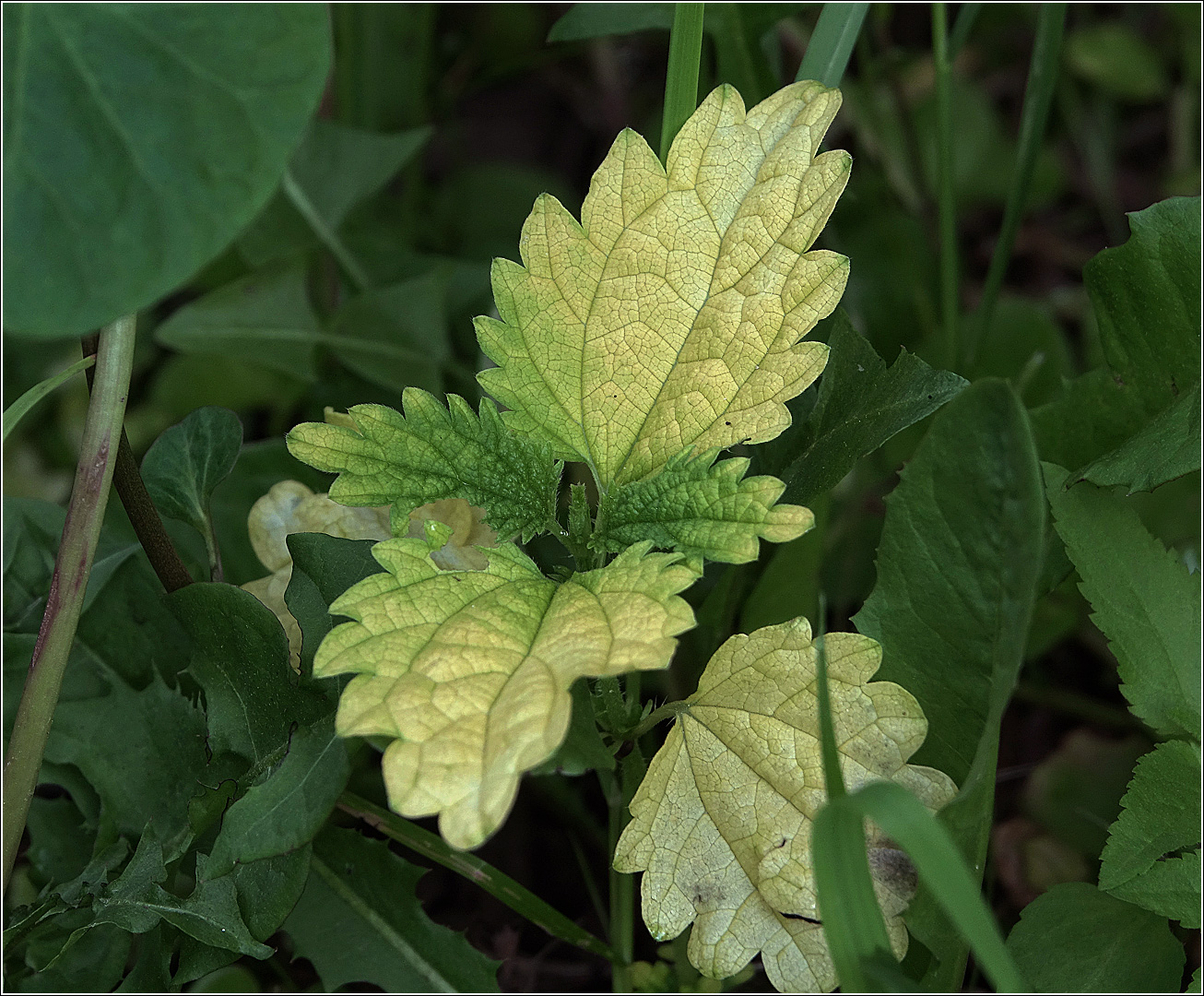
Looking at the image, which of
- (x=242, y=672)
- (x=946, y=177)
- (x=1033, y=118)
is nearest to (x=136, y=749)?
(x=242, y=672)

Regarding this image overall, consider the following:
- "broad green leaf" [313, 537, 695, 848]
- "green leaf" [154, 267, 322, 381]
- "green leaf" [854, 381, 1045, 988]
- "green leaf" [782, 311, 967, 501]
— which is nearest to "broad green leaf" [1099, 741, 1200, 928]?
"green leaf" [854, 381, 1045, 988]

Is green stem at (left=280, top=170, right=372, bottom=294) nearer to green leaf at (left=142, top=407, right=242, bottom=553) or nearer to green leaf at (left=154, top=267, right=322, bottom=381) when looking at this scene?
green leaf at (left=154, top=267, right=322, bottom=381)

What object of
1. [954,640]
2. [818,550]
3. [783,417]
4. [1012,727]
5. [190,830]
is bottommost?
[1012,727]

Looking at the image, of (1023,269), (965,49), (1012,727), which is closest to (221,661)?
(1012,727)

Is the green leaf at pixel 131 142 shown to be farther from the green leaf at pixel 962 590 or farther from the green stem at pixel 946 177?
the green stem at pixel 946 177

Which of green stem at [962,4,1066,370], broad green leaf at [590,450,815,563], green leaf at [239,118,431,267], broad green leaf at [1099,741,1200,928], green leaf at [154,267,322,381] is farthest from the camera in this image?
green leaf at [239,118,431,267]

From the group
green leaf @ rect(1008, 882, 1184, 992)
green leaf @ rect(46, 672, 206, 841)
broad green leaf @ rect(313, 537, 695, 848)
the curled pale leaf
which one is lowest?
green leaf @ rect(1008, 882, 1184, 992)

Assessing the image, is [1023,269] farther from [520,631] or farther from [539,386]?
[520,631]

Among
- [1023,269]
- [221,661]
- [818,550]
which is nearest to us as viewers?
[221,661]
